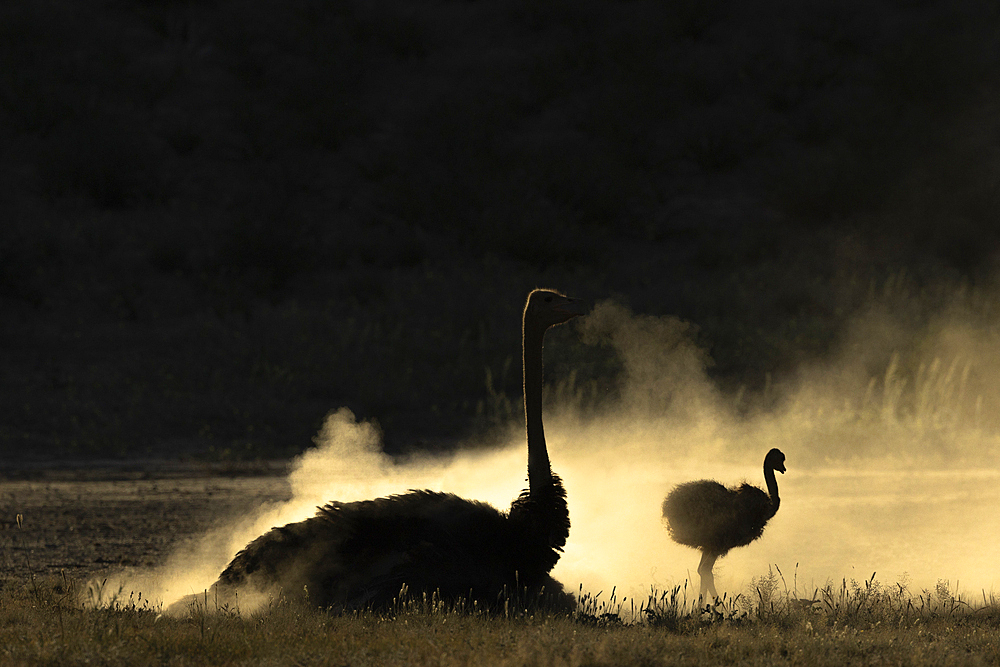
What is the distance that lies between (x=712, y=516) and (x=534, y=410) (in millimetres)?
1449

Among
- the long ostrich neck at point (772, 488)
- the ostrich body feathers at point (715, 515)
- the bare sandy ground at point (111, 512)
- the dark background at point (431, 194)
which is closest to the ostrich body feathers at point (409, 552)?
the ostrich body feathers at point (715, 515)

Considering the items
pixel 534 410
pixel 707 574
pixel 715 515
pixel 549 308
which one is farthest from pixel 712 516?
pixel 549 308

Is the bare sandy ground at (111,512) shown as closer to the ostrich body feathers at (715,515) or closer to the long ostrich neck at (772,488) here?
the ostrich body feathers at (715,515)

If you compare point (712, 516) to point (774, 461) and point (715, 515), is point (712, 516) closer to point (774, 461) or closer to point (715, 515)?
point (715, 515)

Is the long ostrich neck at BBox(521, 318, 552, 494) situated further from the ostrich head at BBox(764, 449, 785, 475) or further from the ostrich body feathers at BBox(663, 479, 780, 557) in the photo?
the ostrich head at BBox(764, 449, 785, 475)

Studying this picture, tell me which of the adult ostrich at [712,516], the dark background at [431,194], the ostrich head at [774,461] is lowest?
the adult ostrich at [712,516]

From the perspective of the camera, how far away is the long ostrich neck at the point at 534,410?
278 inches

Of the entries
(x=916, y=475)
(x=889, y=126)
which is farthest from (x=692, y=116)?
(x=916, y=475)

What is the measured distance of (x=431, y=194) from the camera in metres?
31.8

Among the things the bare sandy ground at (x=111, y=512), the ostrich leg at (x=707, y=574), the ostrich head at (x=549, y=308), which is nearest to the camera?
the ostrich head at (x=549, y=308)

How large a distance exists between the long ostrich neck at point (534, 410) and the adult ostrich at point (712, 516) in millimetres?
1094

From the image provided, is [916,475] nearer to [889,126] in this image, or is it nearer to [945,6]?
[889,126]

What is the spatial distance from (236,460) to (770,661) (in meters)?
11.5

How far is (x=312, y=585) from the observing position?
21.7ft
